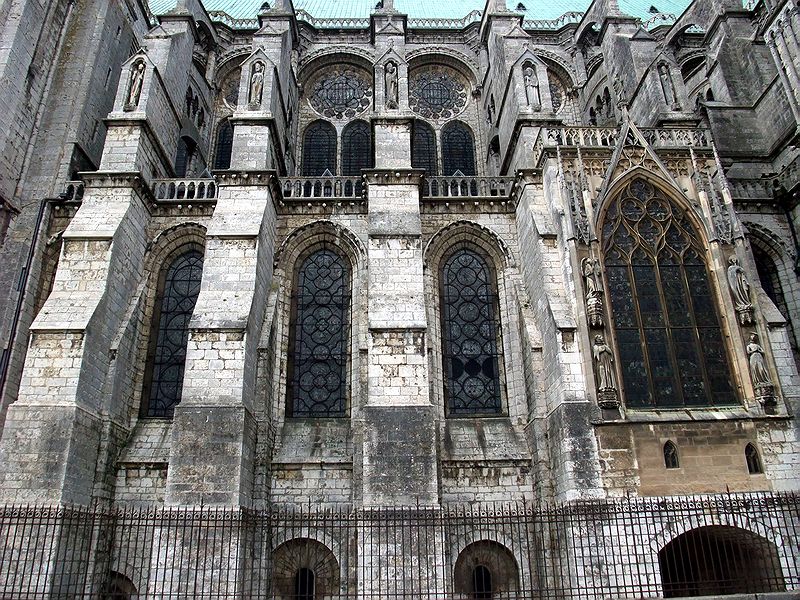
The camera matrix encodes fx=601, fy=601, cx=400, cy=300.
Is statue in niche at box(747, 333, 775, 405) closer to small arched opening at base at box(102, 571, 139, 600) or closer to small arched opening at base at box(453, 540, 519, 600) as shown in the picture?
small arched opening at base at box(453, 540, 519, 600)

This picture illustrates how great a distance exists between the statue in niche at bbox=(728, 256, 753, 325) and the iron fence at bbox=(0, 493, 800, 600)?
12.3 feet

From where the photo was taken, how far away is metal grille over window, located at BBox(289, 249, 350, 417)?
14.8m

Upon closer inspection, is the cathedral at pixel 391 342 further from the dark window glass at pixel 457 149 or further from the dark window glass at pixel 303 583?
the dark window glass at pixel 457 149

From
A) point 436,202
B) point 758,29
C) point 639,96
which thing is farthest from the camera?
point 758,29

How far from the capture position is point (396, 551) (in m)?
11.4

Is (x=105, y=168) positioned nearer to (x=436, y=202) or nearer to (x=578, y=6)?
(x=436, y=202)

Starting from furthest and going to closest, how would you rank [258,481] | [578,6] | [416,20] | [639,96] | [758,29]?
[578,6], [416,20], [758,29], [639,96], [258,481]

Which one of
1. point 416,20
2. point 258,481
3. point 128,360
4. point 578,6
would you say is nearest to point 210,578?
point 258,481

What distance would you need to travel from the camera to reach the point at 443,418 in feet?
47.2

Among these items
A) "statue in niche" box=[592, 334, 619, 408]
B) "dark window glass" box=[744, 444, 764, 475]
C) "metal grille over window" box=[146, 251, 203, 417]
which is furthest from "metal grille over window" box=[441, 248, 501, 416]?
"metal grille over window" box=[146, 251, 203, 417]

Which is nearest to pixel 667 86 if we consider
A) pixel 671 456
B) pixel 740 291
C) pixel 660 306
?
pixel 740 291

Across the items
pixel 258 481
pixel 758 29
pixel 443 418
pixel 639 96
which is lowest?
pixel 258 481

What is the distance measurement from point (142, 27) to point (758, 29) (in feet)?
70.4

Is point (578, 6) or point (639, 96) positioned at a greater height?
point (578, 6)
